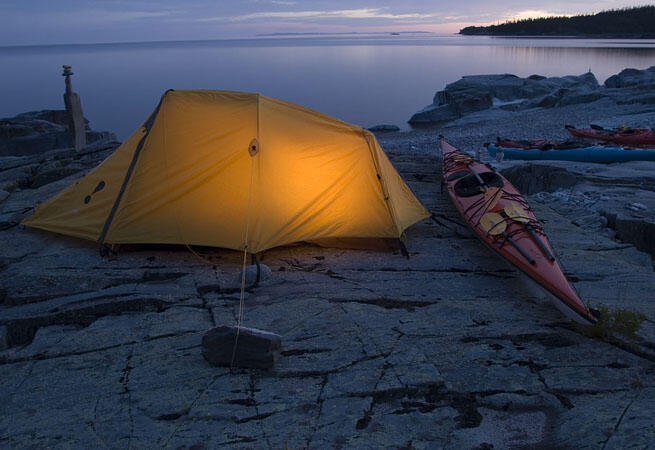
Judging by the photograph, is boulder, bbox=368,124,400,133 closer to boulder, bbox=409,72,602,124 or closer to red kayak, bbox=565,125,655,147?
boulder, bbox=409,72,602,124

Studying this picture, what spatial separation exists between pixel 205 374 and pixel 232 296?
5.04ft

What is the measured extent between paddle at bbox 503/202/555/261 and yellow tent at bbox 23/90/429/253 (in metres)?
1.39

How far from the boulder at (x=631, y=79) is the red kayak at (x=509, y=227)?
29.3 meters

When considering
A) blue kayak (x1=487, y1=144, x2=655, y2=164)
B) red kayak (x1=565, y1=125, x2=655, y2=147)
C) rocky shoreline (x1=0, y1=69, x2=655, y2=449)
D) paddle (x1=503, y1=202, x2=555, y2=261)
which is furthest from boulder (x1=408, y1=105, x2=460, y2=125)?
paddle (x1=503, y1=202, x2=555, y2=261)

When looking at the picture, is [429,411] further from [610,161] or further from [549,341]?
[610,161]

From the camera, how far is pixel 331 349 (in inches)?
165

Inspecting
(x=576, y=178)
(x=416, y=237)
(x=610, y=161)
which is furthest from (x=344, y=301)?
(x=610, y=161)

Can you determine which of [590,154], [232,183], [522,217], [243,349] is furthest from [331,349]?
[590,154]

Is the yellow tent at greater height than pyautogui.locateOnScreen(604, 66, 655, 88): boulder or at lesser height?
lesser

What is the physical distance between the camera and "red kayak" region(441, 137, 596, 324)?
4.95m

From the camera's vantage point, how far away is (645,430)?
10.2 feet

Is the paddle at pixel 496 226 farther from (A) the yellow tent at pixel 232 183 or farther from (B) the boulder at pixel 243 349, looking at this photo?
(B) the boulder at pixel 243 349

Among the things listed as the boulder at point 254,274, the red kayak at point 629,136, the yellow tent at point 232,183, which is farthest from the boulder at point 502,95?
the boulder at point 254,274

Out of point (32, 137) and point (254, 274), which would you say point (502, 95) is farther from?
point (254, 274)
